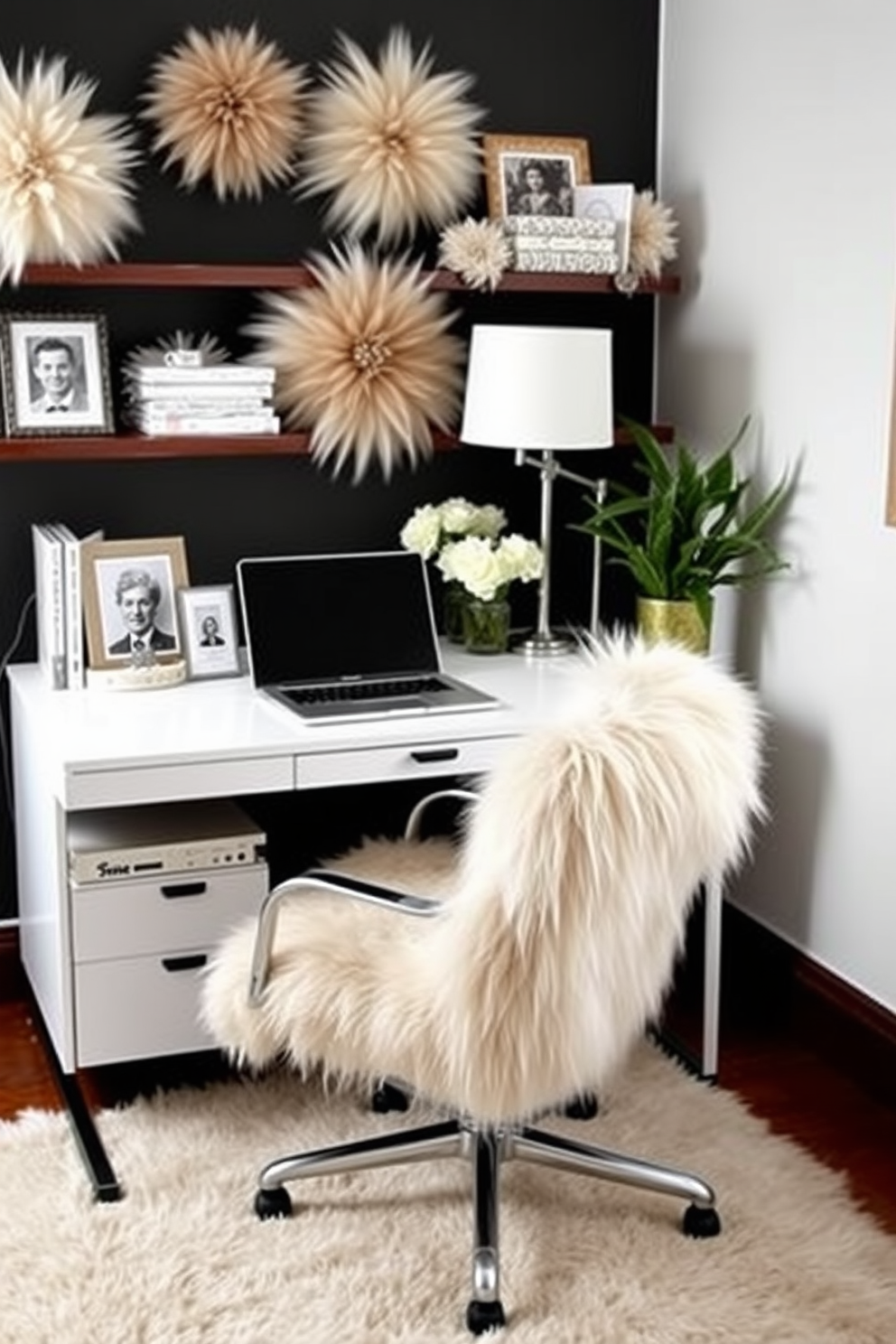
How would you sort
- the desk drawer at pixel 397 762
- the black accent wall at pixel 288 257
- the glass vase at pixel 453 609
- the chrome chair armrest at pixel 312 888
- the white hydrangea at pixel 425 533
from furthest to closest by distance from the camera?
the glass vase at pixel 453 609, the white hydrangea at pixel 425 533, the black accent wall at pixel 288 257, the desk drawer at pixel 397 762, the chrome chair armrest at pixel 312 888

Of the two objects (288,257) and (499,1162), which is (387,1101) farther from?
(288,257)

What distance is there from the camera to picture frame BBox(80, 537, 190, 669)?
9.66 feet

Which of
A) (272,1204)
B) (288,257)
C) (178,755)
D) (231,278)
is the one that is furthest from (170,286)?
(272,1204)

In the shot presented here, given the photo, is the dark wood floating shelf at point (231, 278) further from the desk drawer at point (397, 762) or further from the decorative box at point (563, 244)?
the desk drawer at point (397, 762)

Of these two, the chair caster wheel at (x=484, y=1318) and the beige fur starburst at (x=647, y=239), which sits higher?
the beige fur starburst at (x=647, y=239)

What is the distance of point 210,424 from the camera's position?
3.02m

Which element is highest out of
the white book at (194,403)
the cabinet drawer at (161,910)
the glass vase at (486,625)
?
the white book at (194,403)

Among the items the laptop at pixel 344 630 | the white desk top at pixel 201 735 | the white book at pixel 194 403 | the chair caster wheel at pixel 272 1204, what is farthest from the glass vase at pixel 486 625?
the chair caster wheel at pixel 272 1204

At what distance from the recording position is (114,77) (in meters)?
3.03

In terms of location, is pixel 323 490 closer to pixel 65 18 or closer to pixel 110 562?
pixel 110 562

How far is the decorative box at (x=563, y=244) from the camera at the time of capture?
313cm

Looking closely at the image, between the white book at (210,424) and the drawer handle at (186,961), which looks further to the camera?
the white book at (210,424)

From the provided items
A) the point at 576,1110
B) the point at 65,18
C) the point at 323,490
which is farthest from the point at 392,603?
the point at 65,18

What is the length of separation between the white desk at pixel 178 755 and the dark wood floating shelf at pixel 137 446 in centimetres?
42
